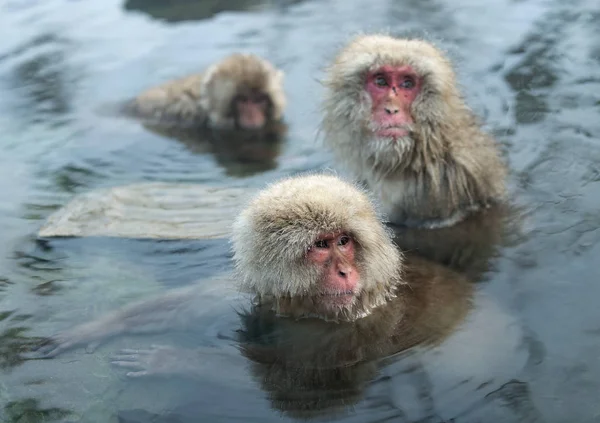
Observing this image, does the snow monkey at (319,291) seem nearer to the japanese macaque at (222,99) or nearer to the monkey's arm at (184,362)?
the monkey's arm at (184,362)

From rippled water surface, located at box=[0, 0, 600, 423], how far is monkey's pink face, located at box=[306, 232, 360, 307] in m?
0.39

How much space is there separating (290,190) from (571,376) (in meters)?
1.45

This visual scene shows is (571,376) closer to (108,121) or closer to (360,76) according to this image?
(360,76)

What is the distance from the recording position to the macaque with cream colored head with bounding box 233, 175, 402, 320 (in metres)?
3.59

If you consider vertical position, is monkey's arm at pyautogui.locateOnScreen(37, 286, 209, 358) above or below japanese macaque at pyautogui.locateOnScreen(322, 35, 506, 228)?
below

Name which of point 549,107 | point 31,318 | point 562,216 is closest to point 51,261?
point 31,318

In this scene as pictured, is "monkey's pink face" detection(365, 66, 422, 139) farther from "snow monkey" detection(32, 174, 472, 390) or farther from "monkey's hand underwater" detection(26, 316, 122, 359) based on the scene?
"monkey's hand underwater" detection(26, 316, 122, 359)

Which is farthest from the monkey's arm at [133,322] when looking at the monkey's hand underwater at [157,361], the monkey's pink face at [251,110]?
the monkey's pink face at [251,110]

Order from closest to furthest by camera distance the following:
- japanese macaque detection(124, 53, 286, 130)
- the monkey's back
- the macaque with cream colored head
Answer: the macaque with cream colored head, japanese macaque detection(124, 53, 286, 130), the monkey's back

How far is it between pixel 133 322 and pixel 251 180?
2665 mm

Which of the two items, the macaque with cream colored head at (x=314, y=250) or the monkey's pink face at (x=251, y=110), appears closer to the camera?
the macaque with cream colored head at (x=314, y=250)

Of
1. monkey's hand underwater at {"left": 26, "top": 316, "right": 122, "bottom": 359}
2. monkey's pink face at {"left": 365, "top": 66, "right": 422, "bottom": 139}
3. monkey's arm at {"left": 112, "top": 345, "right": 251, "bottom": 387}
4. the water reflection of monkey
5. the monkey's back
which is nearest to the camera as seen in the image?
monkey's arm at {"left": 112, "top": 345, "right": 251, "bottom": 387}

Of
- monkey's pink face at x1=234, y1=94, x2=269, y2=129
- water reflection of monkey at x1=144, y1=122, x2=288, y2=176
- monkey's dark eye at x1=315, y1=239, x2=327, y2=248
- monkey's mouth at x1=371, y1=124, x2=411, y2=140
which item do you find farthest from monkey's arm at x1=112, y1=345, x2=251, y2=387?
monkey's pink face at x1=234, y1=94, x2=269, y2=129

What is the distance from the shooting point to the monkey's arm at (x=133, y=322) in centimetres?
410
